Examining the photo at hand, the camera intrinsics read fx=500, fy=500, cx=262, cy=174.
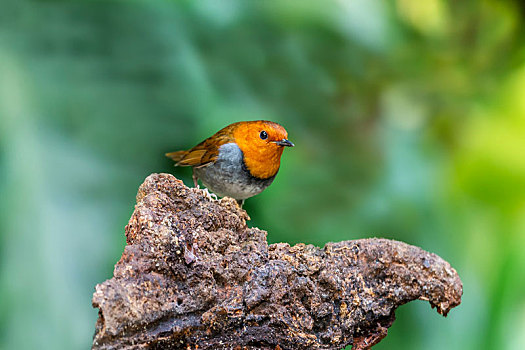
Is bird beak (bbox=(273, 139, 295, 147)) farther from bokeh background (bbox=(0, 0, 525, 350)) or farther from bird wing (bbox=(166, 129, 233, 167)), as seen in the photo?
bokeh background (bbox=(0, 0, 525, 350))

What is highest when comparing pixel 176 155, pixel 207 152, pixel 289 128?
pixel 289 128

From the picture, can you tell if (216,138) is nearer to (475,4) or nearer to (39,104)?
(39,104)

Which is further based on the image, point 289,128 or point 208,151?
point 289,128

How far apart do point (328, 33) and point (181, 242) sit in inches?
75.0

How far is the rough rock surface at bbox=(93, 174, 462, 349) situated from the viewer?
130 centimetres

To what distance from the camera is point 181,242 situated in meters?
1.41

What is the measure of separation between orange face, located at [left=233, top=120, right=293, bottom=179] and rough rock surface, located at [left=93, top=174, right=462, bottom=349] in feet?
1.45

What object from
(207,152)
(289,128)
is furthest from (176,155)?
(289,128)

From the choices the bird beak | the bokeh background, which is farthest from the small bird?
the bokeh background

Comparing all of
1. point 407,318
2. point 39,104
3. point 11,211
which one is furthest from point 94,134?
point 407,318

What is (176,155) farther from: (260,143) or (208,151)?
(260,143)

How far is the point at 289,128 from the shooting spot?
9.57 feet

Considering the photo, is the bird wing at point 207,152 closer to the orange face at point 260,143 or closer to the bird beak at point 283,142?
Result: the orange face at point 260,143

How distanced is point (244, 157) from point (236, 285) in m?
0.72
